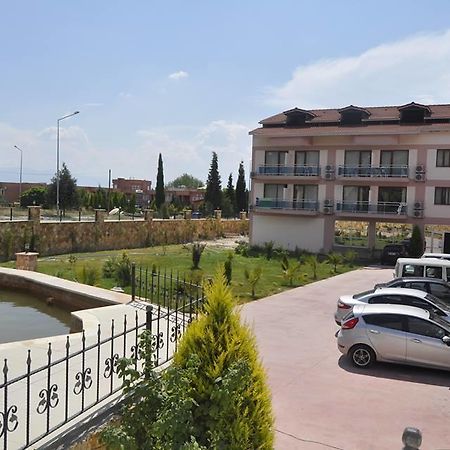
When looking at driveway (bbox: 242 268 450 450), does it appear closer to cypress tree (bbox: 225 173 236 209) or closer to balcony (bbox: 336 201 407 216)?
balcony (bbox: 336 201 407 216)

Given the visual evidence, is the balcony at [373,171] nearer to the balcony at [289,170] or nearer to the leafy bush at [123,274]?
the balcony at [289,170]

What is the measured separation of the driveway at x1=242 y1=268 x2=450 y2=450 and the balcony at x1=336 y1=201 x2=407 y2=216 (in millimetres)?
20745

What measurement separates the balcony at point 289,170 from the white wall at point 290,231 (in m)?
3.09

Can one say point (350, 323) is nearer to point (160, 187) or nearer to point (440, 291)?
point (440, 291)

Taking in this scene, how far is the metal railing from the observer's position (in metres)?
35.0

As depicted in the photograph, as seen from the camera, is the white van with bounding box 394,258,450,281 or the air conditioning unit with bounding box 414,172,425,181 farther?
the air conditioning unit with bounding box 414,172,425,181

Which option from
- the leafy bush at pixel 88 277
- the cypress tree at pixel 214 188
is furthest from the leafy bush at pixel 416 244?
the cypress tree at pixel 214 188

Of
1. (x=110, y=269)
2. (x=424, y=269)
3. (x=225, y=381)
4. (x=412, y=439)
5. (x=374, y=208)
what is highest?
(x=374, y=208)

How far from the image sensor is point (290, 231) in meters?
36.8

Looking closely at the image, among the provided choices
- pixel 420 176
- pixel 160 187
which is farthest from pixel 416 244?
pixel 160 187

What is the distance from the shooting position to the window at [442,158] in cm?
3089

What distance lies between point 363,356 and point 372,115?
1132 inches

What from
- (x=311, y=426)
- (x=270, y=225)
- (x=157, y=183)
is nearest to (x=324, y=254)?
(x=270, y=225)

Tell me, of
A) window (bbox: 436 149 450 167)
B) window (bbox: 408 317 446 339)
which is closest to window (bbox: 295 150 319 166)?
window (bbox: 436 149 450 167)
